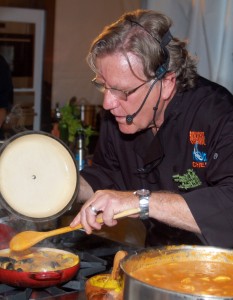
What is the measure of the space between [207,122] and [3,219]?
0.91 m

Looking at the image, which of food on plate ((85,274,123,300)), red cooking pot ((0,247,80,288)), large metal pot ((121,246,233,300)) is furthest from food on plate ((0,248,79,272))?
large metal pot ((121,246,233,300))

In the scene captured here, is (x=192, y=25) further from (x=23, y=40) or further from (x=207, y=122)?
(x=23, y=40)

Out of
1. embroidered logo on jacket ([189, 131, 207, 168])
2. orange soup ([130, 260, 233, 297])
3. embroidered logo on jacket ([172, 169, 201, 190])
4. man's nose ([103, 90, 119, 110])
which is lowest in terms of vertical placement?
orange soup ([130, 260, 233, 297])

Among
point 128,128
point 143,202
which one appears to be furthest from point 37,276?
point 128,128

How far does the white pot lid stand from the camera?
260 cm

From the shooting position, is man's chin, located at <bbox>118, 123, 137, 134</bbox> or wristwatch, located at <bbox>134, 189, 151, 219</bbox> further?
man's chin, located at <bbox>118, 123, 137, 134</bbox>

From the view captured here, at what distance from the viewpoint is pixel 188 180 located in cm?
273

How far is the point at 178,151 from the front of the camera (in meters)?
2.78

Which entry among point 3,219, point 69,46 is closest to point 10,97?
point 69,46

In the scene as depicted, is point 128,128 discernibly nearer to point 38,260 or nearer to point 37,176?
point 37,176

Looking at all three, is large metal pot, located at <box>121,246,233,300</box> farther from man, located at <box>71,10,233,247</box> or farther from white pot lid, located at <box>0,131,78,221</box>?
white pot lid, located at <box>0,131,78,221</box>

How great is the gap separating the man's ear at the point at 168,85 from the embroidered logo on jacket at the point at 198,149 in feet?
0.56

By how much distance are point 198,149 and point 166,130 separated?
17 cm

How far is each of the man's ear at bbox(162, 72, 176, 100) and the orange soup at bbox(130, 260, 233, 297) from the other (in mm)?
840
